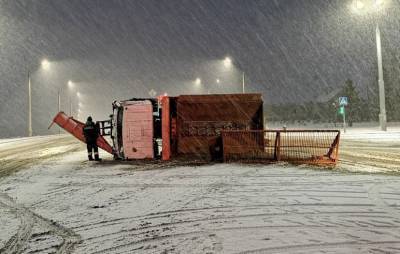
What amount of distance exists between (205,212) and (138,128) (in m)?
7.30

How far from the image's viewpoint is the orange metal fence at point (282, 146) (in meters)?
11.5

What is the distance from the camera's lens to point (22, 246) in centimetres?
443

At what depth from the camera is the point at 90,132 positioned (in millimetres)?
13164

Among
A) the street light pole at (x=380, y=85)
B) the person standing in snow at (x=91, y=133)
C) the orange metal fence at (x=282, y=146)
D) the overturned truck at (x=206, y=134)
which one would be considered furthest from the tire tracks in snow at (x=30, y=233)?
the street light pole at (x=380, y=85)

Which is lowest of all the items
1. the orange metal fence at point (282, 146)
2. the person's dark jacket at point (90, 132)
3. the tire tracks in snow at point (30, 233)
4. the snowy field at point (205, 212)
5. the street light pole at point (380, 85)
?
the tire tracks in snow at point (30, 233)

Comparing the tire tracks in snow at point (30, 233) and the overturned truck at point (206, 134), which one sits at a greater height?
the overturned truck at point (206, 134)

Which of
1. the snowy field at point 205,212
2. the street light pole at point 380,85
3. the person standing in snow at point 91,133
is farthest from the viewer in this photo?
the street light pole at point 380,85

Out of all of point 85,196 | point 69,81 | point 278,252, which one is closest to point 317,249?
point 278,252

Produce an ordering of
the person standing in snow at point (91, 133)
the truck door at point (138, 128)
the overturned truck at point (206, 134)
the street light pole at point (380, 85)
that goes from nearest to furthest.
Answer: the overturned truck at point (206, 134) < the truck door at point (138, 128) < the person standing in snow at point (91, 133) < the street light pole at point (380, 85)

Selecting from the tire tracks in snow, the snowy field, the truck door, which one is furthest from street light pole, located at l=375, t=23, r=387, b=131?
the tire tracks in snow

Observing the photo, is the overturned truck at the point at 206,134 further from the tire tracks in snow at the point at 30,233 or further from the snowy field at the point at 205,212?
the tire tracks in snow at the point at 30,233

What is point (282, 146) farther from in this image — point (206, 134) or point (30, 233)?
point (30, 233)

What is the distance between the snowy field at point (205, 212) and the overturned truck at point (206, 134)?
172cm

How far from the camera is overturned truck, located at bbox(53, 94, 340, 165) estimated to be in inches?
465
